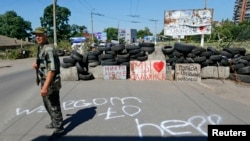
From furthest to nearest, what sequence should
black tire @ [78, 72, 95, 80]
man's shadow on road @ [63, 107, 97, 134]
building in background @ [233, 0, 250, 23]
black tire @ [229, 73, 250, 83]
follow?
building in background @ [233, 0, 250, 23], black tire @ [78, 72, 95, 80], black tire @ [229, 73, 250, 83], man's shadow on road @ [63, 107, 97, 134]

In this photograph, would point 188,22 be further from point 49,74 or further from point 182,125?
point 49,74

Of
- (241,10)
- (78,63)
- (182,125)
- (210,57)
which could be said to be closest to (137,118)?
(182,125)

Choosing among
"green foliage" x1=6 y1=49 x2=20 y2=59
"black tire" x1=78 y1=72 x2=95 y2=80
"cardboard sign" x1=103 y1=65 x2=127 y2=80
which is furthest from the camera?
"green foliage" x1=6 y1=49 x2=20 y2=59

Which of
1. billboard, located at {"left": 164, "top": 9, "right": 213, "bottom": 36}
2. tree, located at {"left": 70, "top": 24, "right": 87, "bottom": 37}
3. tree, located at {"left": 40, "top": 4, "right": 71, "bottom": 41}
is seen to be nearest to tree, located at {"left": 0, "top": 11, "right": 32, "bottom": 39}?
tree, located at {"left": 40, "top": 4, "right": 71, "bottom": 41}

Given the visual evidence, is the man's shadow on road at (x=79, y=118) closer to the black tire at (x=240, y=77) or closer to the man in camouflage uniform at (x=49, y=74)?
the man in camouflage uniform at (x=49, y=74)

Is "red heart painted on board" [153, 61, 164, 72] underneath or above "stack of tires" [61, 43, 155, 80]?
underneath

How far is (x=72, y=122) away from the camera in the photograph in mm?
5797

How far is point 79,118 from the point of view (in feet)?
19.9

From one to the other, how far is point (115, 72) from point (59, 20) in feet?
279

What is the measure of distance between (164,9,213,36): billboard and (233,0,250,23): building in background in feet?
367

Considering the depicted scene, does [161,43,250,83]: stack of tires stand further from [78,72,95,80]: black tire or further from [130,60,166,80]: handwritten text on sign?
[78,72,95,80]: black tire

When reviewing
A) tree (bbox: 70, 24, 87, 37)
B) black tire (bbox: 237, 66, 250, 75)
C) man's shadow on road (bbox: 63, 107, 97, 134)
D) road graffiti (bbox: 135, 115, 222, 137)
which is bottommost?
road graffiti (bbox: 135, 115, 222, 137)

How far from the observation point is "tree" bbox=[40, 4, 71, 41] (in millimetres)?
90812

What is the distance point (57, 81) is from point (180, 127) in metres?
2.53
